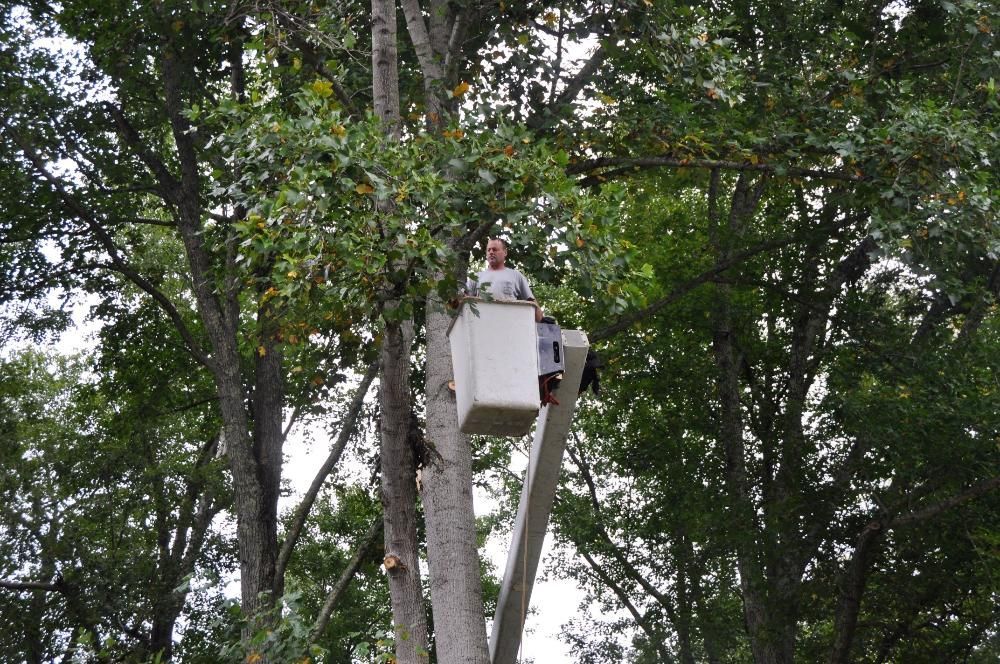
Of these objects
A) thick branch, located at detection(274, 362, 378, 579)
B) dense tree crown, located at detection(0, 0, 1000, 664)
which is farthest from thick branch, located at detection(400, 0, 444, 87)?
thick branch, located at detection(274, 362, 378, 579)

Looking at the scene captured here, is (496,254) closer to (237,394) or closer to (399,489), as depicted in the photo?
(399,489)

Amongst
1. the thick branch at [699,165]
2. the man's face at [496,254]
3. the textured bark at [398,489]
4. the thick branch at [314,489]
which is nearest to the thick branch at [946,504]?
the thick branch at [699,165]

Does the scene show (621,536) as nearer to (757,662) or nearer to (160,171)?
(757,662)

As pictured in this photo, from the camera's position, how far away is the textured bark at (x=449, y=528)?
7391 mm

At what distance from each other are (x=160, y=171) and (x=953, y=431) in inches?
331

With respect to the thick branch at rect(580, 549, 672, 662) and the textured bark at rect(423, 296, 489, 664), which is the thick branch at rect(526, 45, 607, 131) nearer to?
the textured bark at rect(423, 296, 489, 664)

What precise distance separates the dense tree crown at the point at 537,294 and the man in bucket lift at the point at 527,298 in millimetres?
187

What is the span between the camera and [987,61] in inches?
352

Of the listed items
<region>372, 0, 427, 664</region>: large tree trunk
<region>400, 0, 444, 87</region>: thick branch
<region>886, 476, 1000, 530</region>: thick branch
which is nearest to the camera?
<region>372, 0, 427, 664</region>: large tree trunk

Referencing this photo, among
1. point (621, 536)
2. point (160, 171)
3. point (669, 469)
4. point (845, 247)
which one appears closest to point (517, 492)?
point (621, 536)

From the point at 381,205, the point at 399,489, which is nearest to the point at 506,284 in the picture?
the point at 381,205

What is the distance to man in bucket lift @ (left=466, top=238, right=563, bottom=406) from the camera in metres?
6.52

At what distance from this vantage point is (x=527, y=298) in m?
6.93

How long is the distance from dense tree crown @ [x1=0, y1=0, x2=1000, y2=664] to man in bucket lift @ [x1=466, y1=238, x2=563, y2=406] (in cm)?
19
